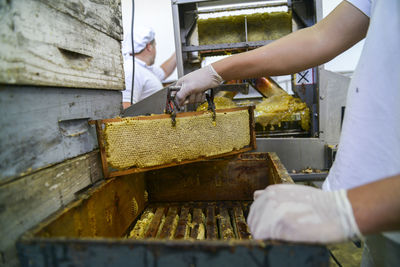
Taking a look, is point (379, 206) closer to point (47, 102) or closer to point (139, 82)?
point (47, 102)

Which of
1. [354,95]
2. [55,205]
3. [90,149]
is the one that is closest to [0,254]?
[55,205]

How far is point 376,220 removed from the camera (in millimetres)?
463

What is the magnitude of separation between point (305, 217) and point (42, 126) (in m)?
0.75

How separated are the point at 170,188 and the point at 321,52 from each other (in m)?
1.04

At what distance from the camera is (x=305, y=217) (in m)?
0.48

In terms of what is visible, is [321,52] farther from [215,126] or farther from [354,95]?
[215,126]

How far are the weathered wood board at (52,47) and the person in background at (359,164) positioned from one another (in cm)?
71

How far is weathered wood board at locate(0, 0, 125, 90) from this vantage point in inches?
23.2

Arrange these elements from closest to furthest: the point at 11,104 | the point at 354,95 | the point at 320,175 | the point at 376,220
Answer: the point at 376,220 → the point at 11,104 → the point at 354,95 → the point at 320,175

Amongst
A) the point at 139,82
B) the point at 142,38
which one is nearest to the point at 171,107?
the point at 139,82

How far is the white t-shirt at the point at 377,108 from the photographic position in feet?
2.03

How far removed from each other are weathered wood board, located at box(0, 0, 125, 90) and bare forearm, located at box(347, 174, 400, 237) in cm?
85

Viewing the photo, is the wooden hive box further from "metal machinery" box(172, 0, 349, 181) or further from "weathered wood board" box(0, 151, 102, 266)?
"metal machinery" box(172, 0, 349, 181)

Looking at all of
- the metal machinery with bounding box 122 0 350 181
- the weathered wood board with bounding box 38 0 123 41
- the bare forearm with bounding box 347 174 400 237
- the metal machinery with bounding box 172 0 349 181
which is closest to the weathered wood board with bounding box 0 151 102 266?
the weathered wood board with bounding box 38 0 123 41
